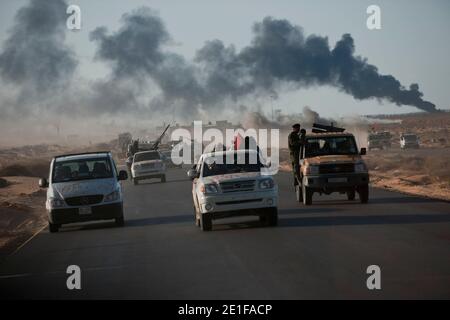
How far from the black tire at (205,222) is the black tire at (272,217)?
1277mm

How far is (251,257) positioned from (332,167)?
11311 millimetres

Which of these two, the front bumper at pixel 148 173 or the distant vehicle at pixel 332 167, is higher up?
the distant vehicle at pixel 332 167

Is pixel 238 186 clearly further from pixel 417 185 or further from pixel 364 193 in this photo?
pixel 417 185

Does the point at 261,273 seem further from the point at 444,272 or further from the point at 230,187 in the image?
the point at 230,187

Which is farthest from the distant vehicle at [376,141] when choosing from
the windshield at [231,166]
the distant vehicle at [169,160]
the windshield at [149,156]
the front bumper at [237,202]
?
the front bumper at [237,202]

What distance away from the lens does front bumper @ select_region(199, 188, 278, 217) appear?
19.3 meters

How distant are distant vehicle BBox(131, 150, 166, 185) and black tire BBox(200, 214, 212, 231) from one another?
2967cm

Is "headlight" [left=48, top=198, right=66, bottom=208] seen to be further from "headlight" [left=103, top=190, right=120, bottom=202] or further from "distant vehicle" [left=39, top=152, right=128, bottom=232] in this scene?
"headlight" [left=103, top=190, right=120, bottom=202]

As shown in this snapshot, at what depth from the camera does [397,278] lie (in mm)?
11727

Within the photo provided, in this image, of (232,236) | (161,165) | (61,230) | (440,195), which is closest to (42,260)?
(232,236)

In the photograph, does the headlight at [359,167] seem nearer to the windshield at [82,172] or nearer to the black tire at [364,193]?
the black tire at [364,193]

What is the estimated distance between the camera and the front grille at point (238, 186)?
63.6 ft

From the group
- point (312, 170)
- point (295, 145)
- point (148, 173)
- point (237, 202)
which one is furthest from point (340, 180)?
point (148, 173)
